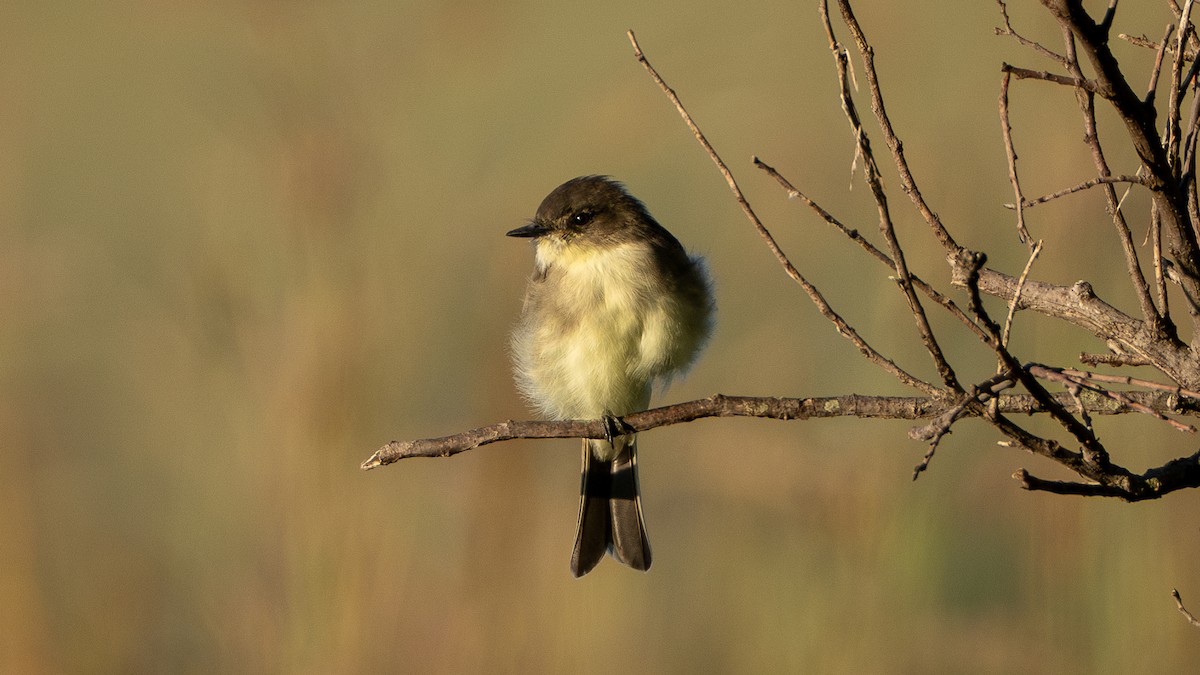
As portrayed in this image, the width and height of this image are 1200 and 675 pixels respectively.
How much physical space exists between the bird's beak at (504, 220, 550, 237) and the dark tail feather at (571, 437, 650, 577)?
2.63 ft

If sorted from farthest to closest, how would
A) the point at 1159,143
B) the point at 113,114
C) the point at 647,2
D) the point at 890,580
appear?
the point at 647,2, the point at 113,114, the point at 890,580, the point at 1159,143

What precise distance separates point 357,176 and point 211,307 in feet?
2.07

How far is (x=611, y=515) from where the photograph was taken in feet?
14.5

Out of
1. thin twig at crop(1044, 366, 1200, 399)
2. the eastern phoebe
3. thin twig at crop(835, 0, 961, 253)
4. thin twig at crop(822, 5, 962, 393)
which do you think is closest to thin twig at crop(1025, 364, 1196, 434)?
thin twig at crop(1044, 366, 1200, 399)

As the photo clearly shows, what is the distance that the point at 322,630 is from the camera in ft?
12.4

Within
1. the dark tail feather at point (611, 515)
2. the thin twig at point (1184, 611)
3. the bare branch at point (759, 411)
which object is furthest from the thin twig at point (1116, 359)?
the dark tail feather at point (611, 515)

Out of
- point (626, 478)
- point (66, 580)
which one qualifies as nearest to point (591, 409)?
point (626, 478)

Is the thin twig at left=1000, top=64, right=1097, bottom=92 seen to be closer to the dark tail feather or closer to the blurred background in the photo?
the blurred background

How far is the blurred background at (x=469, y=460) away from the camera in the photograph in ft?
12.3

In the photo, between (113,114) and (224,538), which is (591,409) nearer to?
(224,538)

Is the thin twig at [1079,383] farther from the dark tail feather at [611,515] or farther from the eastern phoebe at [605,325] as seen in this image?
the dark tail feather at [611,515]

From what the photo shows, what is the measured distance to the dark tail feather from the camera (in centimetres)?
427

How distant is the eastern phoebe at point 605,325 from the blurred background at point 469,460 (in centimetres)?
16

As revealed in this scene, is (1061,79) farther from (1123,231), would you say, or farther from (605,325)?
(605,325)
